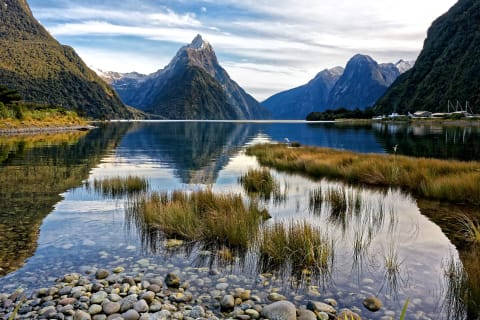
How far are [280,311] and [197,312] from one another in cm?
185

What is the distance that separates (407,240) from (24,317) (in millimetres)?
12514

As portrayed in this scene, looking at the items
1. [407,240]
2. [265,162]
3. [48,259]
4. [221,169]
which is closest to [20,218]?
[48,259]

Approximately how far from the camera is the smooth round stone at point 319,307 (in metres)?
Result: 8.45

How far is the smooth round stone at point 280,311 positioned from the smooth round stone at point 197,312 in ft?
4.42

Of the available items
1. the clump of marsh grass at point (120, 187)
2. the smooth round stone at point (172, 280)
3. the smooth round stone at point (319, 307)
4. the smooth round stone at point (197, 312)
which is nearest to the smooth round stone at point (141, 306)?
the smooth round stone at point (197, 312)

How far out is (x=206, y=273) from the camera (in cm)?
1082

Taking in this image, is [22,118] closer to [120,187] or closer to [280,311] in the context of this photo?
[120,187]

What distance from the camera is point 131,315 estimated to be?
799 centimetres

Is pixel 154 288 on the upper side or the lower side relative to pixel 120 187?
upper

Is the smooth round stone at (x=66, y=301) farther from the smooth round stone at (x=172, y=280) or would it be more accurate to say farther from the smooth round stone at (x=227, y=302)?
the smooth round stone at (x=227, y=302)

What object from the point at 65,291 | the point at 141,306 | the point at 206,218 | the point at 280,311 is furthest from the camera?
the point at 206,218

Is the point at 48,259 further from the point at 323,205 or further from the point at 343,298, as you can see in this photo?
the point at 323,205

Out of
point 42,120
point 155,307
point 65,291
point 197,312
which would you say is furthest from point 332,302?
point 42,120

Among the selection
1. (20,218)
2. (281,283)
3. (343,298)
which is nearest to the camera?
(343,298)
